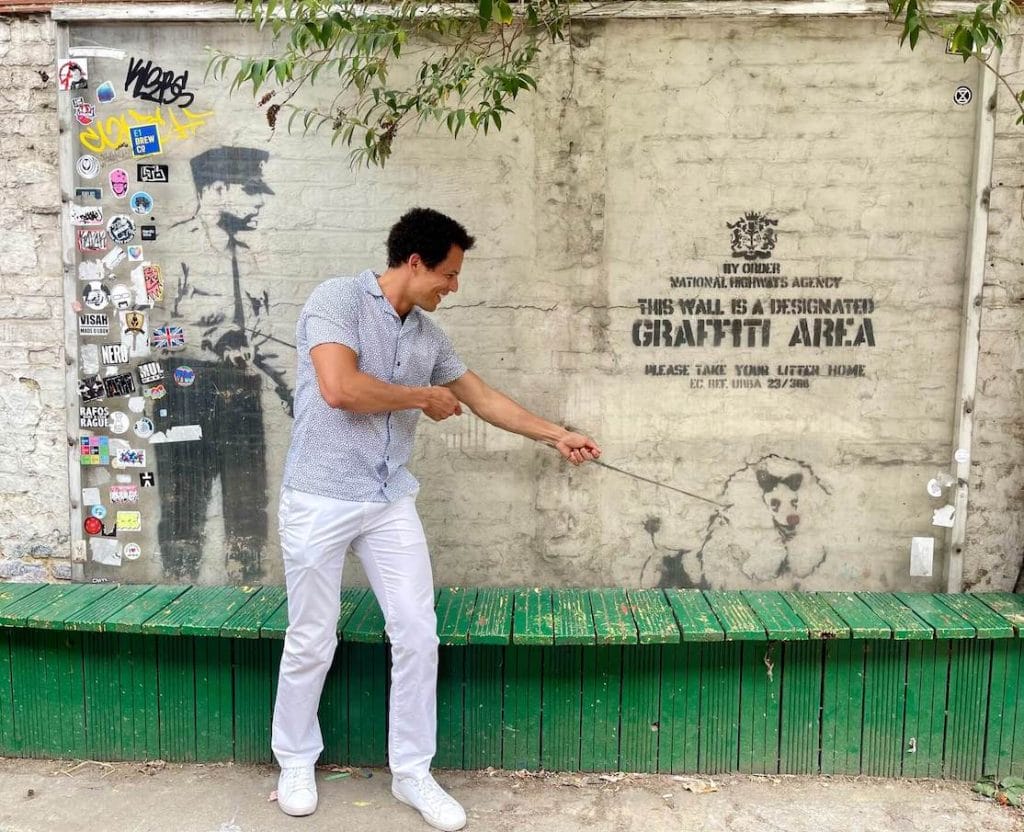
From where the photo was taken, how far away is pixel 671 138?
12.9ft

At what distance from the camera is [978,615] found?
11.8ft

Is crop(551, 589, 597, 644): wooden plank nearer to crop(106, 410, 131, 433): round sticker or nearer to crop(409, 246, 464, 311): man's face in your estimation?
crop(409, 246, 464, 311): man's face

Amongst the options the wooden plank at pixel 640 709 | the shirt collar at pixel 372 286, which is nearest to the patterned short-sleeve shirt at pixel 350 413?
the shirt collar at pixel 372 286

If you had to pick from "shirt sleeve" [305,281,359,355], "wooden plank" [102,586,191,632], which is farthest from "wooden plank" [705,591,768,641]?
"wooden plank" [102,586,191,632]

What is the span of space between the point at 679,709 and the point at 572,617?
21.7 inches

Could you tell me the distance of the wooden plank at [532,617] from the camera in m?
3.44

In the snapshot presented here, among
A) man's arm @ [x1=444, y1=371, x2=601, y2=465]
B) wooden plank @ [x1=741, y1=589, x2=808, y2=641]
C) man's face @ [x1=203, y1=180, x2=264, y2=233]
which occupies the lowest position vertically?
wooden plank @ [x1=741, y1=589, x2=808, y2=641]

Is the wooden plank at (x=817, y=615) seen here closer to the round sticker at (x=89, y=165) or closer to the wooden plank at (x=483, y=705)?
the wooden plank at (x=483, y=705)

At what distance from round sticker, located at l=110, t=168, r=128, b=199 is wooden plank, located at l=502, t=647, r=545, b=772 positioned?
2.53 m

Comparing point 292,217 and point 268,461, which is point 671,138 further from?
point 268,461

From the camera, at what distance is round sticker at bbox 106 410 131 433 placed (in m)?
4.11

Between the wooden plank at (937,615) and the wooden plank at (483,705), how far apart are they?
Answer: 160cm

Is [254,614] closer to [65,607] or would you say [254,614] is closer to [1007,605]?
[65,607]

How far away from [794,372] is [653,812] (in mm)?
1873
